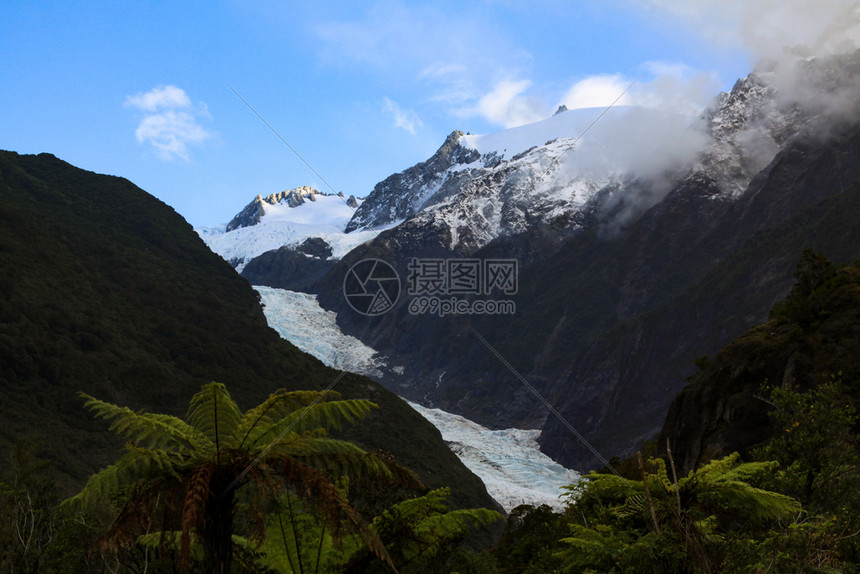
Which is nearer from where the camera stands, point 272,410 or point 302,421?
point 272,410

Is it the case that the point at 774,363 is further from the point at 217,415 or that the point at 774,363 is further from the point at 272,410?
the point at 217,415

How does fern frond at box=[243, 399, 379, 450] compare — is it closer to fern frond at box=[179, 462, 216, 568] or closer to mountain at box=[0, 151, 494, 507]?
fern frond at box=[179, 462, 216, 568]

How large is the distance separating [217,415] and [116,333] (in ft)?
245

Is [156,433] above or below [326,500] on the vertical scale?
above

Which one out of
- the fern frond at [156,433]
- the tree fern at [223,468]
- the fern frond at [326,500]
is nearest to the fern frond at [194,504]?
the tree fern at [223,468]

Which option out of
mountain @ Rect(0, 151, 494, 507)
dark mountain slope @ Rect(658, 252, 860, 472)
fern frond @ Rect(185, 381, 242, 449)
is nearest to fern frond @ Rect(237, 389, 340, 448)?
fern frond @ Rect(185, 381, 242, 449)

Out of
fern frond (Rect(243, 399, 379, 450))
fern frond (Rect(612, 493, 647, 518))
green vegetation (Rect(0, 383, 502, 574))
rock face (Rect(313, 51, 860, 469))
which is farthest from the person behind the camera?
rock face (Rect(313, 51, 860, 469))

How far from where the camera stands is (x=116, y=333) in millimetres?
76938

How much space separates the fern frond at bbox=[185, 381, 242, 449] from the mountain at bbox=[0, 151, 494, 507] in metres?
44.4

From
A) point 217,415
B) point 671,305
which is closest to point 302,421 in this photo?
point 217,415

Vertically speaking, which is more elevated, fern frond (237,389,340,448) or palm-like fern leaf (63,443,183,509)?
fern frond (237,389,340,448)

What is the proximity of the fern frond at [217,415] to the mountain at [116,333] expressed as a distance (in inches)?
1746

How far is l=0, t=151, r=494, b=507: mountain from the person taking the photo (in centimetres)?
6100

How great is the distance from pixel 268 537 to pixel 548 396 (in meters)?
164
